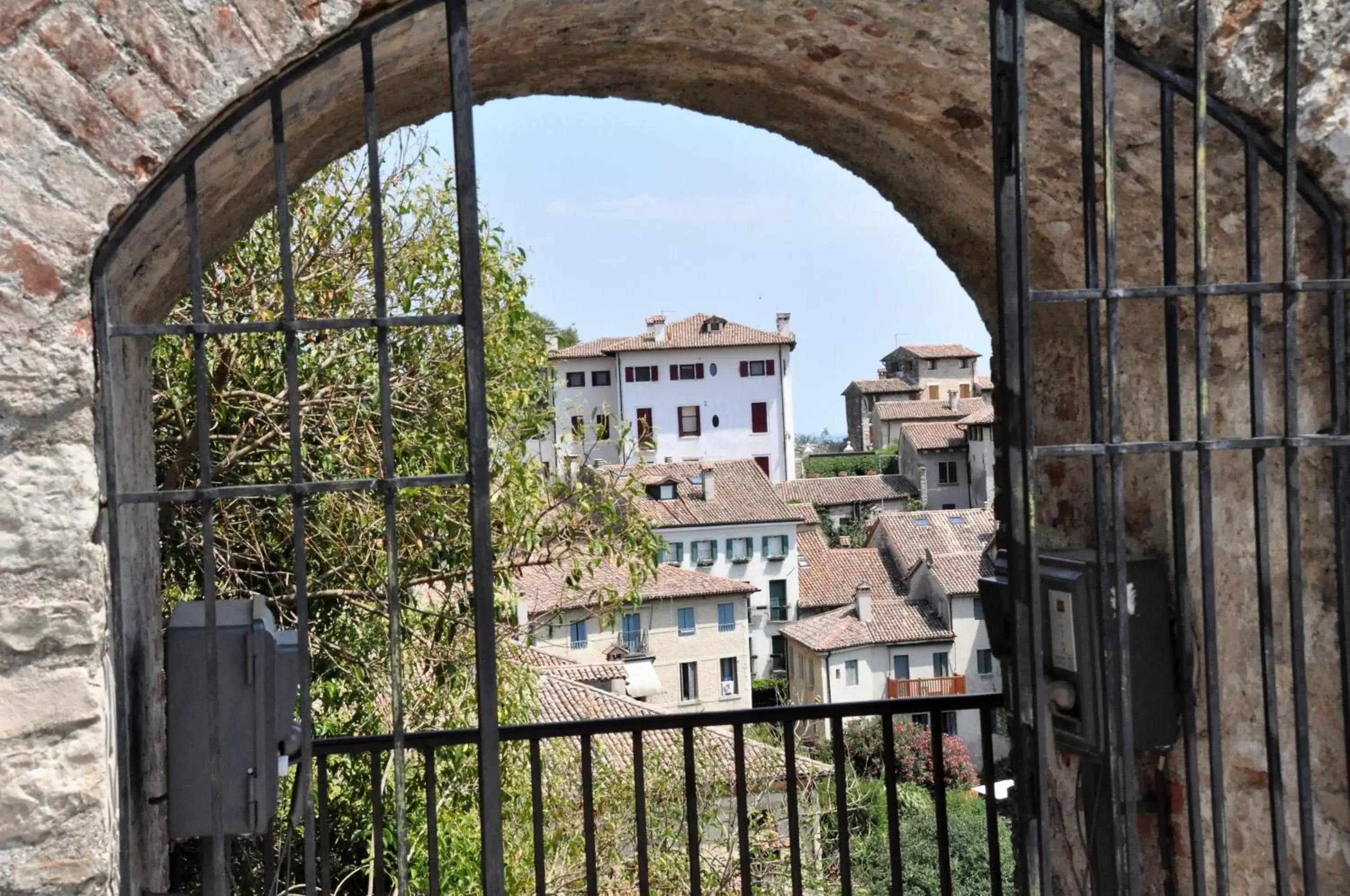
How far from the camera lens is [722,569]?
111 feet

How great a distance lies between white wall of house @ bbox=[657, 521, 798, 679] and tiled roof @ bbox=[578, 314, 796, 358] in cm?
1274

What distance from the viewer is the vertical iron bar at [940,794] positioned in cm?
328

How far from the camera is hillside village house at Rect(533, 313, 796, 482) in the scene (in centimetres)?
4553

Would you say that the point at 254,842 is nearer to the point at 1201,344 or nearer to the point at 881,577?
the point at 1201,344

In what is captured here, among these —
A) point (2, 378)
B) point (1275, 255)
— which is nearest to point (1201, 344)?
point (1275, 255)

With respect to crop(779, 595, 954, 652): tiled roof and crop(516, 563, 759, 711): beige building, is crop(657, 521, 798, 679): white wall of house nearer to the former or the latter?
crop(779, 595, 954, 652): tiled roof

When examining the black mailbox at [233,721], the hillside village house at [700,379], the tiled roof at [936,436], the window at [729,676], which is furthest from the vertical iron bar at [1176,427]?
the hillside village house at [700,379]

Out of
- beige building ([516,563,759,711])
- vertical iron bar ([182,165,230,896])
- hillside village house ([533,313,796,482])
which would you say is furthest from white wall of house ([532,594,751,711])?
vertical iron bar ([182,165,230,896])

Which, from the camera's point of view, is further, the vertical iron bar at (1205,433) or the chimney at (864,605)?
the chimney at (864,605)

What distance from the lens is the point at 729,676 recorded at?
101 feet

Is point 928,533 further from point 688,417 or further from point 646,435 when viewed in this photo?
point 646,435

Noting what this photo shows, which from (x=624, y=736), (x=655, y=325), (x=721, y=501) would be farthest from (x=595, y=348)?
(x=624, y=736)

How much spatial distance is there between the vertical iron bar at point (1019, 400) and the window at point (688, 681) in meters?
27.8

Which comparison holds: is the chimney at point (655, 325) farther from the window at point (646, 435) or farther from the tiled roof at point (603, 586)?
the window at point (646, 435)
